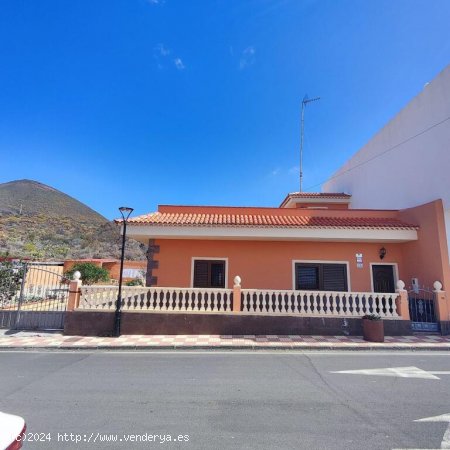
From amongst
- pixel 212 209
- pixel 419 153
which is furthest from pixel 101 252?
pixel 419 153

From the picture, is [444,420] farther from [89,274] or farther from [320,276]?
[89,274]

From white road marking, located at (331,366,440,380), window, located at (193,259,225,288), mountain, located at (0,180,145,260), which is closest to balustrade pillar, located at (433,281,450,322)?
white road marking, located at (331,366,440,380)

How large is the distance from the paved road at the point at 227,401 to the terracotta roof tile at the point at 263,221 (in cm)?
503

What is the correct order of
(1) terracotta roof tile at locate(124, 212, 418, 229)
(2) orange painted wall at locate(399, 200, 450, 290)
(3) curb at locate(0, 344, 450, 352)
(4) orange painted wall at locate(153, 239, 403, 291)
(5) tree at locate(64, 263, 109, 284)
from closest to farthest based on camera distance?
(3) curb at locate(0, 344, 450, 352)
(2) orange painted wall at locate(399, 200, 450, 290)
(1) terracotta roof tile at locate(124, 212, 418, 229)
(4) orange painted wall at locate(153, 239, 403, 291)
(5) tree at locate(64, 263, 109, 284)

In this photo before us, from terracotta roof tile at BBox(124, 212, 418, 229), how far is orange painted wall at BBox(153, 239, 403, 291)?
0.92 metres

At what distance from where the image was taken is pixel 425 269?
417 inches

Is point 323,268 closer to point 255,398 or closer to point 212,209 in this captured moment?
point 212,209

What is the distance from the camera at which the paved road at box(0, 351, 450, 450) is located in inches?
131

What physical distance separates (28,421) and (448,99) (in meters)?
14.4

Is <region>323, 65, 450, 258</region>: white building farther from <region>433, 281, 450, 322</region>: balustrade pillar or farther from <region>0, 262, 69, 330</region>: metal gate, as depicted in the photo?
<region>0, 262, 69, 330</region>: metal gate

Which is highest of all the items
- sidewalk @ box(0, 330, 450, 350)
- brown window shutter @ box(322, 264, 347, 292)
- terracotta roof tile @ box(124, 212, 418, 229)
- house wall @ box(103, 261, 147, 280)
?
terracotta roof tile @ box(124, 212, 418, 229)

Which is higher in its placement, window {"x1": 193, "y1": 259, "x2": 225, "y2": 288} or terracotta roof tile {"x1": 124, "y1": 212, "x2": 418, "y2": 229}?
terracotta roof tile {"x1": 124, "y1": 212, "x2": 418, "y2": 229}

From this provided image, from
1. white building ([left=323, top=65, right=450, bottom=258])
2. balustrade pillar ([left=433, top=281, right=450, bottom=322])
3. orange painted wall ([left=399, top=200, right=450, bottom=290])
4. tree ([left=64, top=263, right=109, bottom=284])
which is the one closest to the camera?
balustrade pillar ([left=433, top=281, right=450, bottom=322])

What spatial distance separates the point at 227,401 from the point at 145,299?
18.5ft
